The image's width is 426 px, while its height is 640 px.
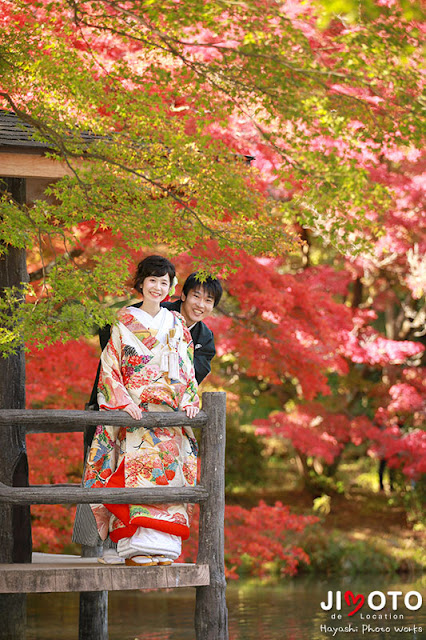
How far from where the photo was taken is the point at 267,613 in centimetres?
908

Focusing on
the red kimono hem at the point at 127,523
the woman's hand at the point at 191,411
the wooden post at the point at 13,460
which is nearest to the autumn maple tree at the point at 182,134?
the wooden post at the point at 13,460

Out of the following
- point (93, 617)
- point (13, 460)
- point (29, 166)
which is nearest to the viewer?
point (29, 166)

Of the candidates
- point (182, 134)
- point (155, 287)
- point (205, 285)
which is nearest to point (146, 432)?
point (155, 287)

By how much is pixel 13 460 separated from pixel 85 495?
4.94 feet

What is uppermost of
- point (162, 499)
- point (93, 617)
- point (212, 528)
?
point (162, 499)

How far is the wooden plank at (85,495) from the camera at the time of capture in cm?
448

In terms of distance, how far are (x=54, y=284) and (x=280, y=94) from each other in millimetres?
1572

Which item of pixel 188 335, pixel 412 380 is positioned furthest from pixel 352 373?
pixel 188 335

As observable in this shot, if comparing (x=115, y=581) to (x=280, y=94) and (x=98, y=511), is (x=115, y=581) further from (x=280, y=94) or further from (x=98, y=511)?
(x=280, y=94)

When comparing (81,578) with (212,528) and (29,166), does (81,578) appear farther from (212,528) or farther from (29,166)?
(29,166)

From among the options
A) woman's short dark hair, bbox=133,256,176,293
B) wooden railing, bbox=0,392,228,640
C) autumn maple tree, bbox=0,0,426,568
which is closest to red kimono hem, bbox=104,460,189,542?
wooden railing, bbox=0,392,228,640

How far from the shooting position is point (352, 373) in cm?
1412

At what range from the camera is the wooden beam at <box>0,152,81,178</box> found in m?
5.53

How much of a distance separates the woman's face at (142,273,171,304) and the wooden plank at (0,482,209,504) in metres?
1.04
